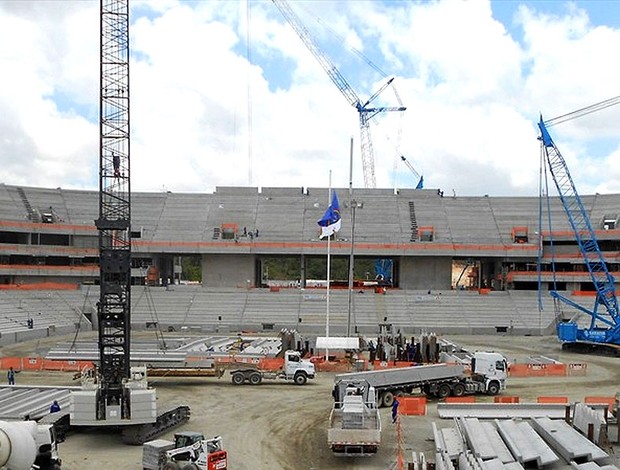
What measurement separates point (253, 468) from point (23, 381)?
19924mm

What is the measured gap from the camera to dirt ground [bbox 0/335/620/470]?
68.1 ft

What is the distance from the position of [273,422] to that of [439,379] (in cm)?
867

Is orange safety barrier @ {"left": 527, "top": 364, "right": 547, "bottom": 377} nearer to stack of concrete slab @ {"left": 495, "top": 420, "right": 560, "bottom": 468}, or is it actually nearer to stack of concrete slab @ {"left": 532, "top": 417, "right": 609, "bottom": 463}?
stack of concrete slab @ {"left": 532, "top": 417, "right": 609, "bottom": 463}

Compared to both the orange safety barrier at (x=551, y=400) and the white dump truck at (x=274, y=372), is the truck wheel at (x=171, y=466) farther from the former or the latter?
the orange safety barrier at (x=551, y=400)

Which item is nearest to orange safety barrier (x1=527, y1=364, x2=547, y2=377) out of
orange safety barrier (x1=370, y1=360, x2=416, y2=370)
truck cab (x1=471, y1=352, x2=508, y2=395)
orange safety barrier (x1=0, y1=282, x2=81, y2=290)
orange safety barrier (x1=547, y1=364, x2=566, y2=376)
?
orange safety barrier (x1=547, y1=364, x2=566, y2=376)

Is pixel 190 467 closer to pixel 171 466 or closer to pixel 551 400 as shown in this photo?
pixel 171 466

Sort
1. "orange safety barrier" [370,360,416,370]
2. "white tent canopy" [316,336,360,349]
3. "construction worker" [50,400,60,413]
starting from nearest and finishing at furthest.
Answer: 1. "construction worker" [50,400,60,413]
2. "orange safety barrier" [370,360,416,370]
3. "white tent canopy" [316,336,360,349]

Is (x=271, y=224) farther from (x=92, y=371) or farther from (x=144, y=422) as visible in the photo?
(x=144, y=422)

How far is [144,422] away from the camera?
2236 centimetres

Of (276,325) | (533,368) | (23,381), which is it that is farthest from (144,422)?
(276,325)

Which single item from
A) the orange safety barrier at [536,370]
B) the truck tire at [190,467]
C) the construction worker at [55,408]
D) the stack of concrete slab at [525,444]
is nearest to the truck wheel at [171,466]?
the truck tire at [190,467]

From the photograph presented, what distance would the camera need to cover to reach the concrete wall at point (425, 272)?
74250mm

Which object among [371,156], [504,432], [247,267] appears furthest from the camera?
[371,156]

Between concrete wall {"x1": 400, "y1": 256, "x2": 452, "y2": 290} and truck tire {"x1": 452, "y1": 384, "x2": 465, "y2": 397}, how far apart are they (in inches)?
1708
